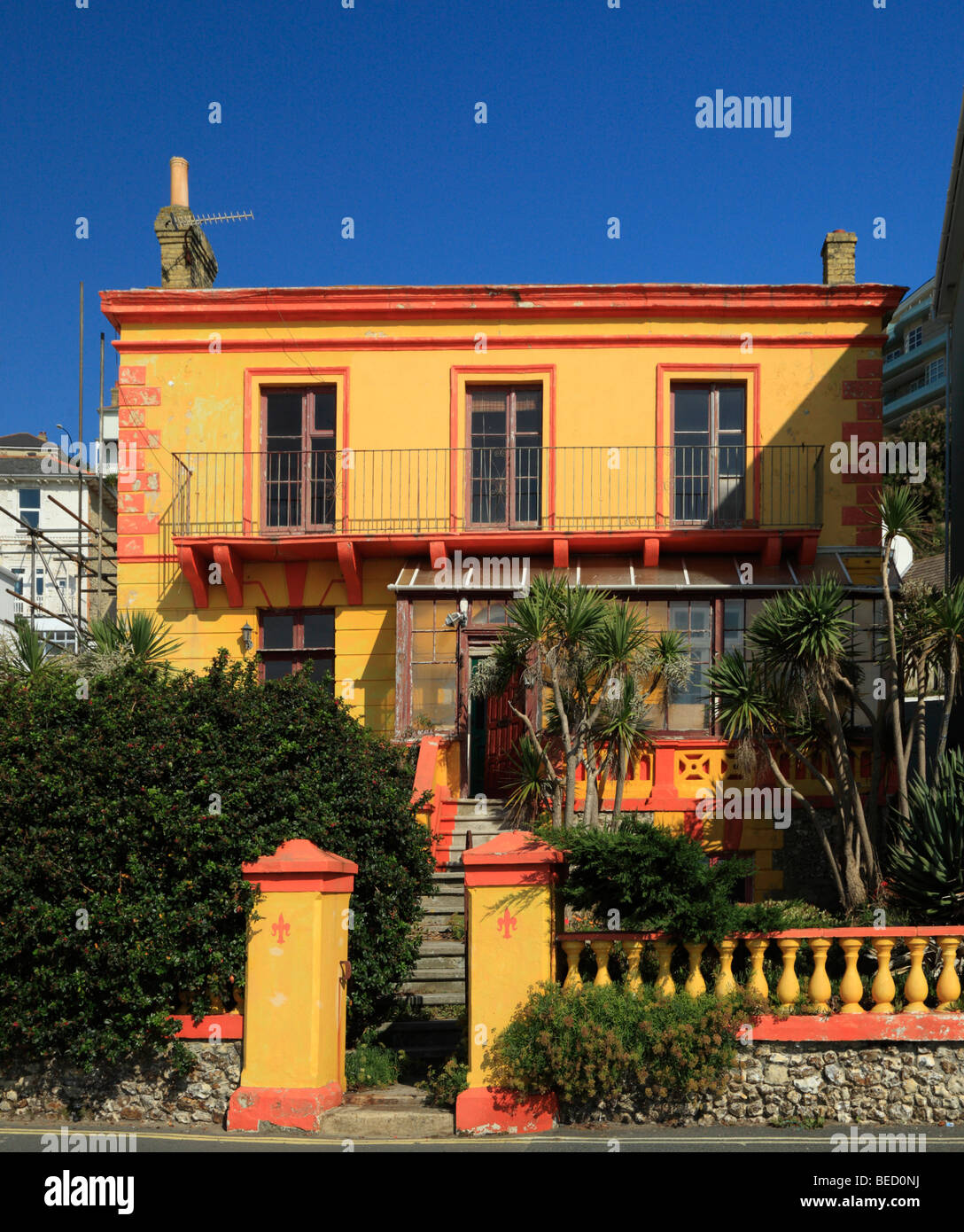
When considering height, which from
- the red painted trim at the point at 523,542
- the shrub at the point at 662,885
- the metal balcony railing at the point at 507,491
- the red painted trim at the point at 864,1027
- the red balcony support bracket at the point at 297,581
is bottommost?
the red painted trim at the point at 864,1027

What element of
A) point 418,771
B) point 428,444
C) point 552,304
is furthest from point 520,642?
point 552,304

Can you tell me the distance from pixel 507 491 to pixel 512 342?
2125 mm

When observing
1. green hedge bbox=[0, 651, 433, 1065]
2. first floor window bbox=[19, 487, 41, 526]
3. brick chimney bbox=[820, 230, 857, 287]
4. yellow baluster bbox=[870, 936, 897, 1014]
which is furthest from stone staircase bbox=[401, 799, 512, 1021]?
first floor window bbox=[19, 487, 41, 526]

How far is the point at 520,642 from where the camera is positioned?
14523 mm

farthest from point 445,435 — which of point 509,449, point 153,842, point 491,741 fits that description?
point 153,842

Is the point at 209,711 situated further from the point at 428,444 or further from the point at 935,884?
the point at 428,444

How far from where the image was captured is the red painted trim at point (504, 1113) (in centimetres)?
860

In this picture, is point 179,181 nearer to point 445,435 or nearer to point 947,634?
point 445,435

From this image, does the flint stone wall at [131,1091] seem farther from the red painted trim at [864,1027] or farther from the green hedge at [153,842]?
the red painted trim at [864,1027]

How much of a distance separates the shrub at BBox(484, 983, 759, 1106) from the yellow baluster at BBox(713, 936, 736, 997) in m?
0.10

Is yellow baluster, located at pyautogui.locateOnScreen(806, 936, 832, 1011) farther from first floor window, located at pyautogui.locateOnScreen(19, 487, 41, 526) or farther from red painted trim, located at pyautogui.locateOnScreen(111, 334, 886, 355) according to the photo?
first floor window, located at pyautogui.locateOnScreen(19, 487, 41, 526)

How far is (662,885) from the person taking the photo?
29.0 feet

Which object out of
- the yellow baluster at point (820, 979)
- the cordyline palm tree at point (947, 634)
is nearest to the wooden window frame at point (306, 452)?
the cordyline palm tree at point (947, 634)

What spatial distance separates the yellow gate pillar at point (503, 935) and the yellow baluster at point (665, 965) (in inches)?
28.1
